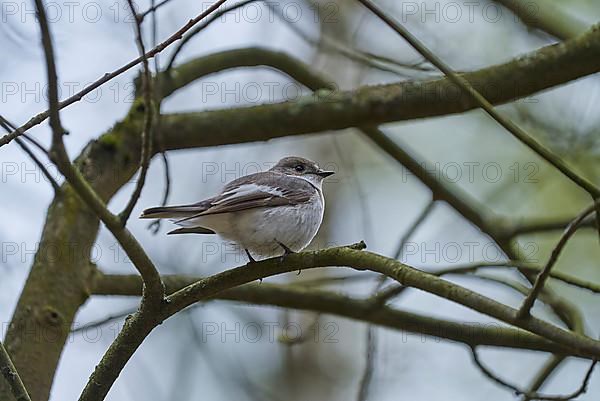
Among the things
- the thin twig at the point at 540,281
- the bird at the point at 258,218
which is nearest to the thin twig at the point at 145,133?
the bird at the point at 258,218

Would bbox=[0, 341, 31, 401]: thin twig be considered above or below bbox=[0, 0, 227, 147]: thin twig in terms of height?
below

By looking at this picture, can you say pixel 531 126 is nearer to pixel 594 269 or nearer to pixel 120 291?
pixel 594 269

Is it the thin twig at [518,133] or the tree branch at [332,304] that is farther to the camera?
the tree branch at [332,304]

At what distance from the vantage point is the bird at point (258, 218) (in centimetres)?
433

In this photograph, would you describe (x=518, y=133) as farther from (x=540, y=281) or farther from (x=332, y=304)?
(x=332, y=304)

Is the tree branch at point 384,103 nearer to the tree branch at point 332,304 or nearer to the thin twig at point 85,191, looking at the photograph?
the tree branch at point 332,304

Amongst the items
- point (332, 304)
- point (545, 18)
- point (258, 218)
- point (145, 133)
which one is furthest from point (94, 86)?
point (545, 18)

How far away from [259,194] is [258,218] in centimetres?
24

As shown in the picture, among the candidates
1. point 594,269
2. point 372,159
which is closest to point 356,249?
point 594,269

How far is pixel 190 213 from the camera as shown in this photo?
4.21 meters

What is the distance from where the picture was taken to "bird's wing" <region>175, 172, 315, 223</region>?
4391 mm

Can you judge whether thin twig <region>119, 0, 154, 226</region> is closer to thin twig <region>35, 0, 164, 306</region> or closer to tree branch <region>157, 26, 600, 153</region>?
thin twig <region>35, 0, 164, 306</region>

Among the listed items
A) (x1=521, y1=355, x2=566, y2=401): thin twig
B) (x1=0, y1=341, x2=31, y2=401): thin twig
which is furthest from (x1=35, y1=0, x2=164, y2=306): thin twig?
(x1=521, y1=355, x2=566, y2=401): thin twig

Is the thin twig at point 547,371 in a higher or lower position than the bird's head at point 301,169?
lower
